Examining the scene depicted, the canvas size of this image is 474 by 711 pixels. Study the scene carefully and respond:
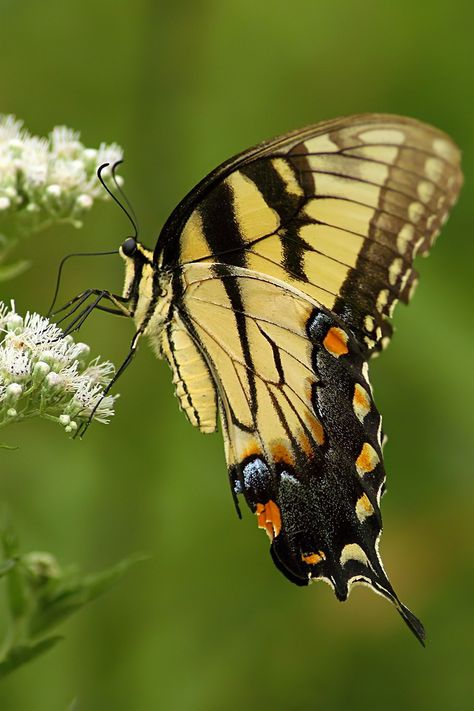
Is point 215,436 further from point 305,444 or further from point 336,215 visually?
point 336,215

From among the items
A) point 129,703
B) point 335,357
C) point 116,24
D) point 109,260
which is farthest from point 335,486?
point 116,24

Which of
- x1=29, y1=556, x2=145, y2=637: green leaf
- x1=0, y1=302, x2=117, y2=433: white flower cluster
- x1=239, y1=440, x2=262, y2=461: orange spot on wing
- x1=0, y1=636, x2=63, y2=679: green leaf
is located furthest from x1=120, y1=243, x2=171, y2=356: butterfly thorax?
x1=0, y1=636, x2=63, y2=679: green leaf

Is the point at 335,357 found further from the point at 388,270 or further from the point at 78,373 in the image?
the point at 78,373

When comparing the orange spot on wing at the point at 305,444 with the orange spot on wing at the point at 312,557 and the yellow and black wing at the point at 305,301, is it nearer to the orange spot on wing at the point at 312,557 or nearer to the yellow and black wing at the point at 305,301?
the yellow and black wing at the point at 305,301

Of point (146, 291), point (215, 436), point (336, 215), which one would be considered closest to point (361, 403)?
point (336, 215)

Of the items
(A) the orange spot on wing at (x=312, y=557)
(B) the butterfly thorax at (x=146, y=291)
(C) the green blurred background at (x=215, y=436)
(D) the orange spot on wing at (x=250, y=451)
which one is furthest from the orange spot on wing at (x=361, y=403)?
(C) the green blurred background at (x=215, y=436)

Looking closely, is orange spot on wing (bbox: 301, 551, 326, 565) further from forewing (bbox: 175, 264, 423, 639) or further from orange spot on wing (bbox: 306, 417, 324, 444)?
orange spot on wing (bbox: 306, 417, 324, 444)
